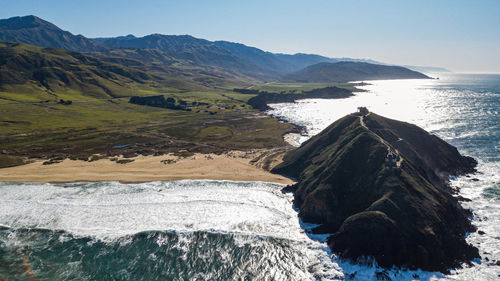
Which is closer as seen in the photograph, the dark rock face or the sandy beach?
the dark rock face

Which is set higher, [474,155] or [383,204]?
[383,204]

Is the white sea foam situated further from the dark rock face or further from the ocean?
the dark rock face

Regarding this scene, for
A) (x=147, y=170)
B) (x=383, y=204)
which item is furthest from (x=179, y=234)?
(x=147, y=170)

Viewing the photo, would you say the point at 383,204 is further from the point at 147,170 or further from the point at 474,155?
the point at 474,155

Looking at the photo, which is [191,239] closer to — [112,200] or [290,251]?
[290,251]

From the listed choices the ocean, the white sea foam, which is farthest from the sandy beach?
the white sea foam

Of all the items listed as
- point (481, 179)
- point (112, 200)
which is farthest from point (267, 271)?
point (481, 179)

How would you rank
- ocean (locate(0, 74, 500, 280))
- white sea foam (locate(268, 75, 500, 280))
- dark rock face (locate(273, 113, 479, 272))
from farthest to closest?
1. dark rock face (locate(273, 113, 479, 272))
2. ocean (locate(0, 74, 500, 280))
3. white sea foam (locate(268, 75, 500, 280))
